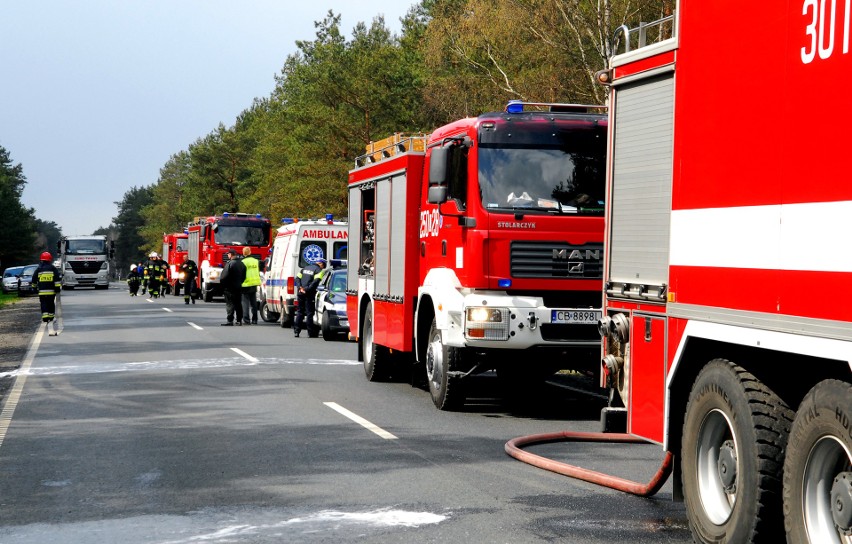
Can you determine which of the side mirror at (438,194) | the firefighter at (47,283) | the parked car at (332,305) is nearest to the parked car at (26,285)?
the firefighter at (47,283)

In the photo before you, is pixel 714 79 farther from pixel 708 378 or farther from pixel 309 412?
pixel 309 412

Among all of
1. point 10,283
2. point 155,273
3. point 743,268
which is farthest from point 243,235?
point 743,268

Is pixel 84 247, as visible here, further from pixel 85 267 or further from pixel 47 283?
pixel 47 283

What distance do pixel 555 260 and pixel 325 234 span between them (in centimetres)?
1820

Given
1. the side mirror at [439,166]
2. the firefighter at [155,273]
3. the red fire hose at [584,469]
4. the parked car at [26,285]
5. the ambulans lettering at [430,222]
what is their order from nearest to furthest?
the red fire hose at [584,469], the side mirror at [439,166], the ambulans lettering at [430,222], the firefighter at [155,273], the parked car at [26,285]

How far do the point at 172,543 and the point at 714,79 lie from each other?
3667 millimetres

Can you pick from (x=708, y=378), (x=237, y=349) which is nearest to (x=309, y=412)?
(x=708, y=378)

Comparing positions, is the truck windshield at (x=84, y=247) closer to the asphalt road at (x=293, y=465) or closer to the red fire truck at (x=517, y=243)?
the asphalt road at (x=293, y=465)

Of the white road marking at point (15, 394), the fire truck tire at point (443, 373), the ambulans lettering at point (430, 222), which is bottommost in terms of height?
the white road marking at point (15, 394)

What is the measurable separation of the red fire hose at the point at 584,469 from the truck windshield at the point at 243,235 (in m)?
37.8

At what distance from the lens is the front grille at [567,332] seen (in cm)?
1225

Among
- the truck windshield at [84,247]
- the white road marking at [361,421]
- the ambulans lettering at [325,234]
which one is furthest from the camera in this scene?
the truck windshield at [84,247]

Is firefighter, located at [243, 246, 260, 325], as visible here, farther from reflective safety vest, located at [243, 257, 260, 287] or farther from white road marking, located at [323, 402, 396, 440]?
white road marking, located at [323, 402, 396, 440]

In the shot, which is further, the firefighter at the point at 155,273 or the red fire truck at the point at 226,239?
the firefighter at the point at 155,273
